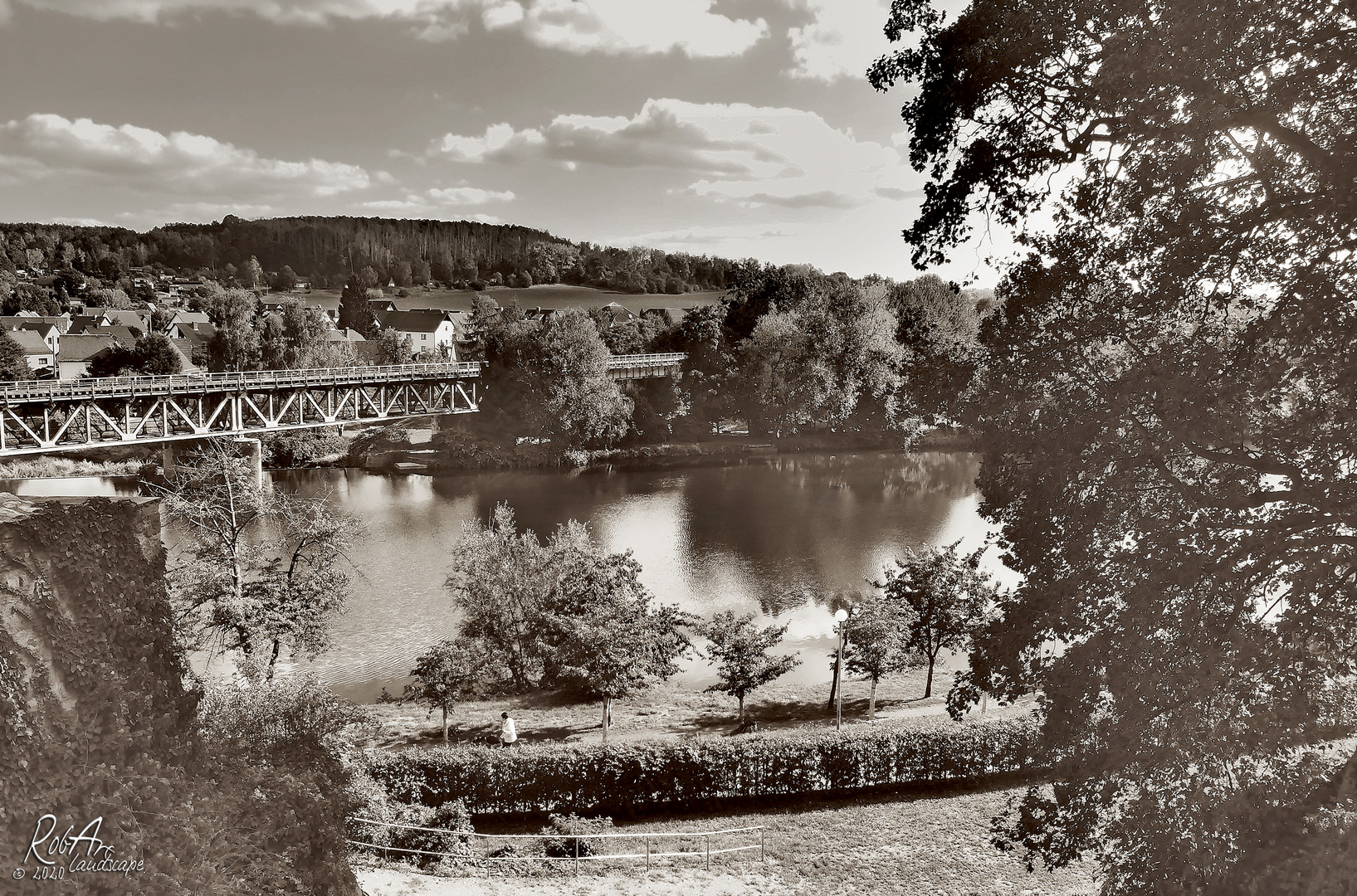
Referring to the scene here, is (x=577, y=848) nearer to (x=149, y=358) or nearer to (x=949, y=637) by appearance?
(x=949, y=637)

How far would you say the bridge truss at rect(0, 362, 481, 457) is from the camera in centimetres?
2480

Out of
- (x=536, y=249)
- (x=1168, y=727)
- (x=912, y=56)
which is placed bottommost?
(x=1168, y=727)

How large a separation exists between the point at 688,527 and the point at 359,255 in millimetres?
63752

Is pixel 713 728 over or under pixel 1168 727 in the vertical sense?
under

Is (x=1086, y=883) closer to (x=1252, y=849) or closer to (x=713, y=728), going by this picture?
(x=1252, y=849)

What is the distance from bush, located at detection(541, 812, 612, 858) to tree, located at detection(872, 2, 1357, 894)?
512 centimetres

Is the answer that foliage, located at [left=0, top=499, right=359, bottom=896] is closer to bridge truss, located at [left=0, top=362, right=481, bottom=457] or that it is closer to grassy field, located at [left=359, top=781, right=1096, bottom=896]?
grassy field, located at [left=359, top=781, right=1096, bottom=896]

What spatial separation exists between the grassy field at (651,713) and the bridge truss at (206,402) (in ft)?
56.8

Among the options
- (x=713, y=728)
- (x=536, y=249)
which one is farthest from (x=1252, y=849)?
(x=536, y=249)

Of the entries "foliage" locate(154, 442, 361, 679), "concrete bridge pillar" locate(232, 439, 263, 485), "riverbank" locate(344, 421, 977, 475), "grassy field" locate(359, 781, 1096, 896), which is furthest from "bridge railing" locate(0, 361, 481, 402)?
"grassy field" locate(359, 781, 1096, 896)

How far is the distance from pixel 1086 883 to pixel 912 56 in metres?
8.64

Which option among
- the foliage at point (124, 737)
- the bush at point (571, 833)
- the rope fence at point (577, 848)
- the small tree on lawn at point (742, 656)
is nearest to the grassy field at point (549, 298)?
the small tree on lawn at point (742, 656)

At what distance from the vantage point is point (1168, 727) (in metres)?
4.98

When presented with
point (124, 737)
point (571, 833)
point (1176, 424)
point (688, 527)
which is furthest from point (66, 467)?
point (1176, 424)
